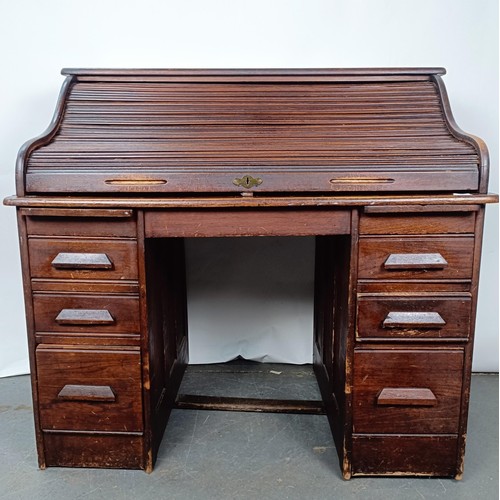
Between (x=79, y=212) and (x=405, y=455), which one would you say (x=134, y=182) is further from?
(x=405, y=455)

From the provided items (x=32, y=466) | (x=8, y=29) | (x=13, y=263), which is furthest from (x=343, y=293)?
(x=8, y=29)

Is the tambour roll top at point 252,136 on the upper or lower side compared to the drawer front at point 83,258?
upper

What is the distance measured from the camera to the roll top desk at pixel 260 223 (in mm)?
1783

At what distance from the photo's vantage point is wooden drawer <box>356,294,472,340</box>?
71.7 inches

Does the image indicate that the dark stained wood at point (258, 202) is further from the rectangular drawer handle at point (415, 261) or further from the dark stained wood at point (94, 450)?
the dark stained wood at point (94, 450)

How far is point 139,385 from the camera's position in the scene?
191cm

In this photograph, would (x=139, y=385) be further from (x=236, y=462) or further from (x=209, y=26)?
(x=209, y=26)

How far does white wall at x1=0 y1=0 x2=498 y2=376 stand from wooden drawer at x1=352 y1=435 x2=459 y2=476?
164 centimetres

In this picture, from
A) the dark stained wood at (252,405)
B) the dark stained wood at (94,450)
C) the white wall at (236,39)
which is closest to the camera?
the dark stained wood at (94,450)

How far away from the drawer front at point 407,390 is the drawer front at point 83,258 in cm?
89

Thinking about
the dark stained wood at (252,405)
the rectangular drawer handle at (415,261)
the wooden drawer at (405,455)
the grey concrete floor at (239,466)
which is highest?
the rectangular drawer handle at (415,261)

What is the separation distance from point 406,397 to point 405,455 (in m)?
0.24

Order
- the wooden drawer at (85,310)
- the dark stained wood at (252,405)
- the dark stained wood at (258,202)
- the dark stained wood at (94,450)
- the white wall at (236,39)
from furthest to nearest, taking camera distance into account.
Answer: the white wall at (236,39) < the dark stained wood at (252,405) < the dark stained wood at (94,450) < the wooden drawer at (85,310) < the dark stained wood at (258,202)

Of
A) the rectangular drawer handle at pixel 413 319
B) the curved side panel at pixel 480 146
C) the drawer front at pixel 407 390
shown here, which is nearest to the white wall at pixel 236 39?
the curved side panel at pixel 480 146
